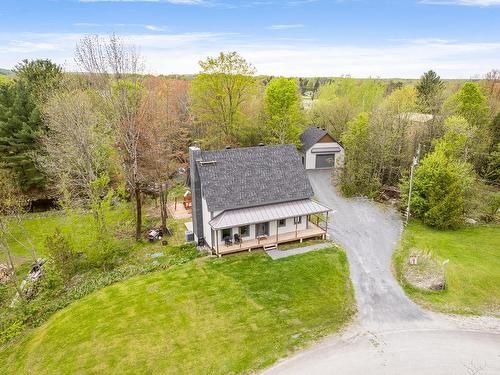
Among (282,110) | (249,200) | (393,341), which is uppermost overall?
(282,110)

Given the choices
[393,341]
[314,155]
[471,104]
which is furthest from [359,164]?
[393,341]

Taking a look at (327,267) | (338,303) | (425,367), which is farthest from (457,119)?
(425,367)

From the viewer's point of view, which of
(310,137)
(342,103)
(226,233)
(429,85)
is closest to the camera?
(226,233)

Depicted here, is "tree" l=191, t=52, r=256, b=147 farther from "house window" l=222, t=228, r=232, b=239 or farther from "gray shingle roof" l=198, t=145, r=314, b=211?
"house window" l=222, t=228, r=232, b=239

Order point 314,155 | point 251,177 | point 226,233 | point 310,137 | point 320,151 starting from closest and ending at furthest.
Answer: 1. point 226,233
2. point 251,177
3. point 320,151
4. point 314,155
5. point 310,137

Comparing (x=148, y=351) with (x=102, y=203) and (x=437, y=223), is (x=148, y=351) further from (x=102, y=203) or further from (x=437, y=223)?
(x=437, y=223)

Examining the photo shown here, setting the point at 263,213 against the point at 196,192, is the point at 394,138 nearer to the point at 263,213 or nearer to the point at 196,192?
the point at 263,213

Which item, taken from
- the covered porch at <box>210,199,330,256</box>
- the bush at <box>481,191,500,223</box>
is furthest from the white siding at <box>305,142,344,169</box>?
the covered porch at <box>210,199,330,256</box>
